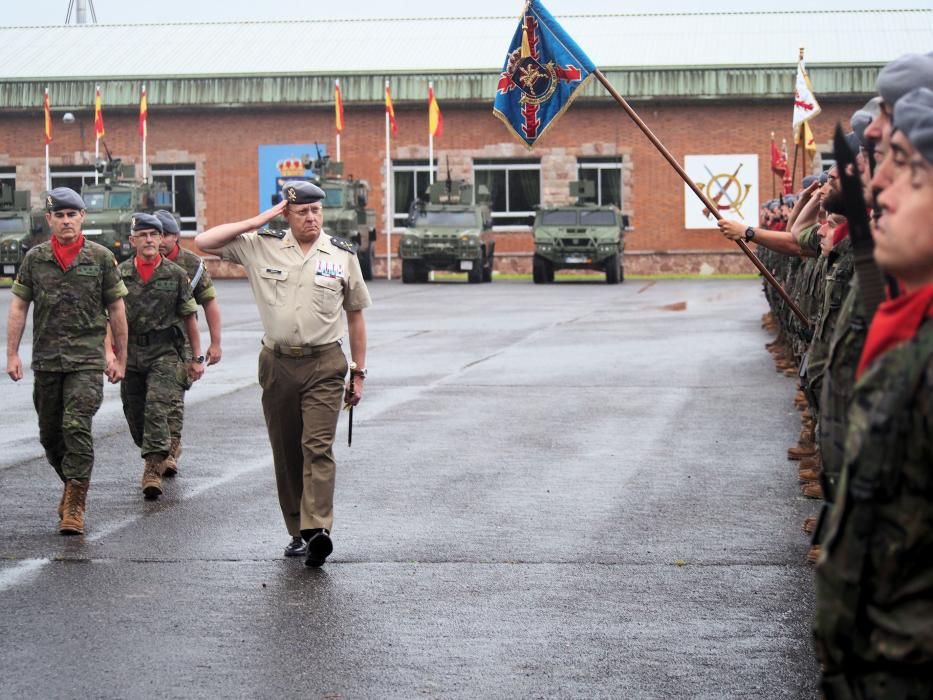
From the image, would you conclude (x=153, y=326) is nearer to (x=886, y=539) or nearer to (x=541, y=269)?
(x=886, y=539)

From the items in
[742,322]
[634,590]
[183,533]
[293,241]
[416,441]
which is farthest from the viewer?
[742,322]

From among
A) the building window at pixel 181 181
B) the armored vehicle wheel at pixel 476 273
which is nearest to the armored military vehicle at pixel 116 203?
the building window at pixel 181 181

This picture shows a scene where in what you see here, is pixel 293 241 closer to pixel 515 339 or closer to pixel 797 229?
pixel 797 229

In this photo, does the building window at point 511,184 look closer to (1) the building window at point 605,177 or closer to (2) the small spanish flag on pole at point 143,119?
(1) the building window at point 605,177

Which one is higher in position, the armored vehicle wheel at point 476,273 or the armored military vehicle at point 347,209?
the armored military vehicle at point 347,209

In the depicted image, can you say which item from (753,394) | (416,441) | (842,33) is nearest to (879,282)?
(416,441)

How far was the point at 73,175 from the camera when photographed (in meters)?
54.1

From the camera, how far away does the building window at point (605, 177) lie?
5150 cm

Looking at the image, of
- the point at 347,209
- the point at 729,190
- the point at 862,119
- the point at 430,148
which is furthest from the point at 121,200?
the point at 862,119

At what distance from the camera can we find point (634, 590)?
7.36m

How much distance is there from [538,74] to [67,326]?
2983 mm

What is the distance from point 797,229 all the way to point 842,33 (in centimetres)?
4964

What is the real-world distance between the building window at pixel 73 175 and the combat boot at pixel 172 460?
145ft

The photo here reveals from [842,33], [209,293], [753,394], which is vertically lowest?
[753,394]
